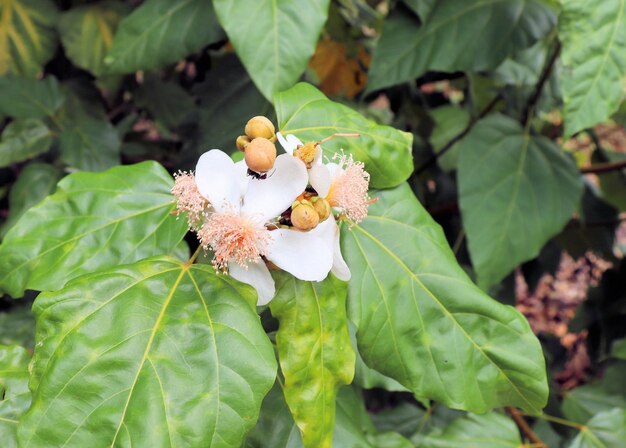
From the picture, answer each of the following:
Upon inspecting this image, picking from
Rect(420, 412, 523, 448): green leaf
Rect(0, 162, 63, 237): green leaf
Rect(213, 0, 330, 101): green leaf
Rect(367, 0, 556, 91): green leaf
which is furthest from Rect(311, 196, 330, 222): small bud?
Rect(0, 162, 63, 237): green leaf

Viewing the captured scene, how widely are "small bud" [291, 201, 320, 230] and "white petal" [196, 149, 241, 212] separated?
0.05m

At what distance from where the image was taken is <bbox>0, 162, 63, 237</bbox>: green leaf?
1.00m

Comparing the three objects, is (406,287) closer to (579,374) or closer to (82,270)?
(82,270)

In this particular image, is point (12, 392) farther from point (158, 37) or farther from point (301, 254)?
point (158, 37)

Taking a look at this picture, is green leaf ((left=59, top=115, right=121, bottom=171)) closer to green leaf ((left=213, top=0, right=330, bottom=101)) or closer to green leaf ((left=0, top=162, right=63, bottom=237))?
green leaf ((left=0, top=162, right=63, bottom=237))

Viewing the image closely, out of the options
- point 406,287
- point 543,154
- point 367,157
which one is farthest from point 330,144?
point 543,154

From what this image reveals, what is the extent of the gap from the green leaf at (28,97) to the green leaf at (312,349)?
2.45 feet

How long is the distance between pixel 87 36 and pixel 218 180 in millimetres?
744

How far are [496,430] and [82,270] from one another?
0.55 metres

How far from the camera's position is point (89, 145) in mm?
1057

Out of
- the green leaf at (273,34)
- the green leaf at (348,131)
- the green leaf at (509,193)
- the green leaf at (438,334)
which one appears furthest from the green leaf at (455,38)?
the green leaf at (438,334)

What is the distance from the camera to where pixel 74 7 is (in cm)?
115

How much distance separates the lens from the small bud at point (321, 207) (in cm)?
49

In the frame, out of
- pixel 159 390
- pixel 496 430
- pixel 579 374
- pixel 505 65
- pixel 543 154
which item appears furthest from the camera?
pixel 579 374
